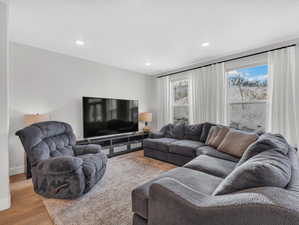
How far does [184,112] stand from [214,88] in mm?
1221

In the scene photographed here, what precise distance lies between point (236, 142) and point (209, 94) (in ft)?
5.73

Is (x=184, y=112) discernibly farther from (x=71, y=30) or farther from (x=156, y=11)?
(x=71, y=30)

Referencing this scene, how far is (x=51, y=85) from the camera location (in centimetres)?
322

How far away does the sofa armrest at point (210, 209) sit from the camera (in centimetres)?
63

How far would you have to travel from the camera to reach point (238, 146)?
239 centimetres

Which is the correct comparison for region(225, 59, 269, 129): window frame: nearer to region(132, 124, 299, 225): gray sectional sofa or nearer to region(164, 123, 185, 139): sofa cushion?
region(164, 123, 185, 139): sofa cushion

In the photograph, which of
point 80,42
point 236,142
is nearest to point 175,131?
point 236,142

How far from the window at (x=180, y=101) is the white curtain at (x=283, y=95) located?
1949 millimetres

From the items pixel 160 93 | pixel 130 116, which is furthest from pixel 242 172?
pixel 160 93

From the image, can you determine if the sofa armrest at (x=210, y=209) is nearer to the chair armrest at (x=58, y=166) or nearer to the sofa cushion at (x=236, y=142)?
the chair armrest at (x=58, y=166)

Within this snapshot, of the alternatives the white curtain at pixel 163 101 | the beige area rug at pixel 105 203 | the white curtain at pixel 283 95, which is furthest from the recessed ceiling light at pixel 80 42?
the white curtain at pixel 283 95

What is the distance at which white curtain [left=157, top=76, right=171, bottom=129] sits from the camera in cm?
495

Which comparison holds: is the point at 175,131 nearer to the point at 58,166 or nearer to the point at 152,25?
the point at 152,25

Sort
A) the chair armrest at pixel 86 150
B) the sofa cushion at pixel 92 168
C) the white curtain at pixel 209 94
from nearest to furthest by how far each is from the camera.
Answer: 1. the sofa cushion at pixel 92 168
2. the chair armrest at pixel 86 150
3. the white curtain at pixel 209 94
